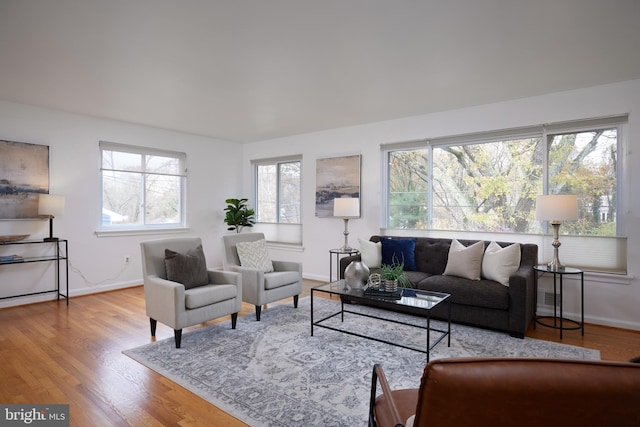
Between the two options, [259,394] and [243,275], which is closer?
[259,394]

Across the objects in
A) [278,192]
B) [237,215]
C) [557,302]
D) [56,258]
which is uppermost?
[278,192]

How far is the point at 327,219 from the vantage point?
5895 mm

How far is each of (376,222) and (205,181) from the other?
3.32m

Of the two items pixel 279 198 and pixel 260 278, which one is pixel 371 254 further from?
pixel 279 198

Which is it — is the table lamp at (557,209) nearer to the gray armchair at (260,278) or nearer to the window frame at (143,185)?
the gray armchair at (260,278)

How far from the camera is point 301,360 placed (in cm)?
283

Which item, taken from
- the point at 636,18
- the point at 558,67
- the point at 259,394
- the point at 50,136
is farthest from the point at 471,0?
the point at 50,136

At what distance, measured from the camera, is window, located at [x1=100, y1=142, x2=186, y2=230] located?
534cm

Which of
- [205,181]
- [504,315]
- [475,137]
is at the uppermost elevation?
[475,137]

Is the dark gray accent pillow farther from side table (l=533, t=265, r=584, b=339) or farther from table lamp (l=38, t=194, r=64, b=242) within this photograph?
side table (l=533, t=265, r=584, b=339)

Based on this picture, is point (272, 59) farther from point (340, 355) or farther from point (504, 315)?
point (504, 315)

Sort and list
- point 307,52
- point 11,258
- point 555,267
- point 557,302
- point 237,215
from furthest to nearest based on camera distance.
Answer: point 237,215, point 11,258, point 557,302, point 555,267, point 307,52

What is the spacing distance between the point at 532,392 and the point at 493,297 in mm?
2853

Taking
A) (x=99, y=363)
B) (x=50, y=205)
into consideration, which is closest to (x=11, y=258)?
(x=50, y=205)
